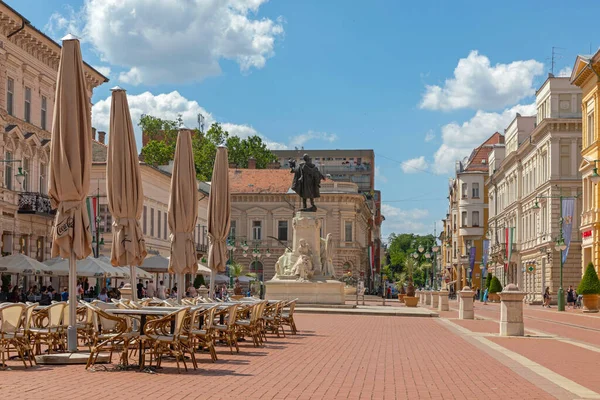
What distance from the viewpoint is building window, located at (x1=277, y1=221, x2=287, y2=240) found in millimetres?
101875

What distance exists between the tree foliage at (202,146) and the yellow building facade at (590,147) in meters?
39.3

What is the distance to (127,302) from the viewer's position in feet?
51.9

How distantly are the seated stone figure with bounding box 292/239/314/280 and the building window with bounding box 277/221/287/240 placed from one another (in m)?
62.6

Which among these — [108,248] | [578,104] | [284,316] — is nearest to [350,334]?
[284,316]

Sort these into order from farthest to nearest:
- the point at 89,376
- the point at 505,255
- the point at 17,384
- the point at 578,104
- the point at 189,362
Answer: the point at 505,255, the point at 578,104, the point at 189,362, the point at 89,376, the point at 17,384

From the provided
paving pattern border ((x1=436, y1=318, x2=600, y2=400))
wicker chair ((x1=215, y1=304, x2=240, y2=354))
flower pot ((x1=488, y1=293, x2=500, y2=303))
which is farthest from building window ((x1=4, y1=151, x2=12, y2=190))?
flower pot ((x1=488, y1=293, x2=500, y2=303))

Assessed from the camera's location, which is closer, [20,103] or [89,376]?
[89,376]

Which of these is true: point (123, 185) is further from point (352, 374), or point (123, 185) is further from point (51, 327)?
point (352, 374)

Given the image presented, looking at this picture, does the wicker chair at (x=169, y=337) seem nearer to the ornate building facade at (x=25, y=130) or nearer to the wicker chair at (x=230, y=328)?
the wicker chair at (x=230, y=328)

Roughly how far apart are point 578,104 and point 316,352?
5396 centimetres

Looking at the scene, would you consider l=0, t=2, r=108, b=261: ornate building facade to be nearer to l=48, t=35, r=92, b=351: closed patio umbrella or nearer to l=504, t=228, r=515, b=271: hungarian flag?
l=48, t=35, r=92, b=351: closed patio umbrella

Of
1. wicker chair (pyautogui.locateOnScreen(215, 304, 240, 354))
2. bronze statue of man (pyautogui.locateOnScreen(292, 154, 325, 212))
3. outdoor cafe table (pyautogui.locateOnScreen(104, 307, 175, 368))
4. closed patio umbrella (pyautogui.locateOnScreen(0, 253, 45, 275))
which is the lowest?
wicker chair (pyautogui.locateOnScreen(215, 304, 240, 354))

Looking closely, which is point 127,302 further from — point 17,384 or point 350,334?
point 350,334

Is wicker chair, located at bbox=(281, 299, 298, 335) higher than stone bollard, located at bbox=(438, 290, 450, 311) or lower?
higher
